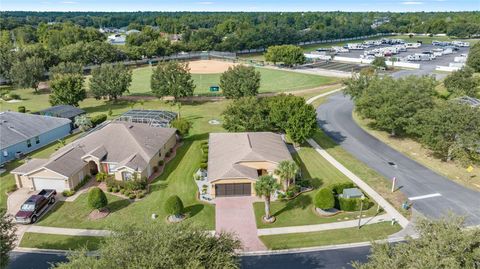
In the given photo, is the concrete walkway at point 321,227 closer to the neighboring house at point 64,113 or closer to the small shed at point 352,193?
the small shed at point 352,193

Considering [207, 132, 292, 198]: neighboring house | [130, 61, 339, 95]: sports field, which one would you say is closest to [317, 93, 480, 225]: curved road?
[207, 132, 292, 198]: neighboring house

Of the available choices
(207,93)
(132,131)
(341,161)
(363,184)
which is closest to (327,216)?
(363,184)

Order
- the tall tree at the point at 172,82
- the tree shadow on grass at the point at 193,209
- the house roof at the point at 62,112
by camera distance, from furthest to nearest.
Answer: the tall tree at the point at 172,82, the house roof at the point at 62,112, the tree shadow on grass at the point at 193,209

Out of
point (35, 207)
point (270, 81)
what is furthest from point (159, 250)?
point (270, 81)

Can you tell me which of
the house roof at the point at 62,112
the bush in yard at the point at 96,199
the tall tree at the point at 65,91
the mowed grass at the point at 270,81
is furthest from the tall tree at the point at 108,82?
the bush in yard at the point at 96,199

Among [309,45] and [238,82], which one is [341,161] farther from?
[309,45]

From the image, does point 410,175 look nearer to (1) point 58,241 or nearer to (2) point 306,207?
(2) point 306,207
